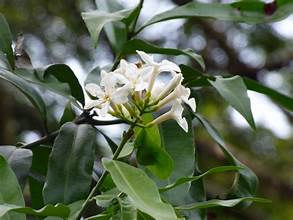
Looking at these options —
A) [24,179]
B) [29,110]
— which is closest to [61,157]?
[24,179]

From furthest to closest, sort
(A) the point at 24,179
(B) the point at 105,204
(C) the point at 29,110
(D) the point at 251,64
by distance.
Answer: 1. (D) the point at 251,64
2. (C) the point at 29,110
3. (A) the point at 24,179
4. (B) the point at 105,204

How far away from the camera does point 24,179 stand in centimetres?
89

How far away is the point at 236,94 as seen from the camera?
3.12 feet

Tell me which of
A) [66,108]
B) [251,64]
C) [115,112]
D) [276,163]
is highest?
[115,112]

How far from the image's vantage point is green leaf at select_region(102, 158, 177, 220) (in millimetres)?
682

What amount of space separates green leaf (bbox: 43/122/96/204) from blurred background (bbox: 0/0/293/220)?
1.39 metres

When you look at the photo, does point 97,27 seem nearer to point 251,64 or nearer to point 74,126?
point 74,126

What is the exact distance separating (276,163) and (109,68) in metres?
1.92

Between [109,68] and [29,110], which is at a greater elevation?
[109,68]

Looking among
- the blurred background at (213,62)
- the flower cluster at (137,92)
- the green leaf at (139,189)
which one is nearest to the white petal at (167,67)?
the flower cluster at (137,92)

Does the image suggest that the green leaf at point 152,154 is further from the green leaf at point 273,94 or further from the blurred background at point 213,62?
the blurred background at point 213,62

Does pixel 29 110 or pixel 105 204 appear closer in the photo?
pixel 105 204

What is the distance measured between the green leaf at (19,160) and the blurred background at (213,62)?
1376mm

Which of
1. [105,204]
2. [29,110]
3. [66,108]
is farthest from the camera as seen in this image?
[29,110]
